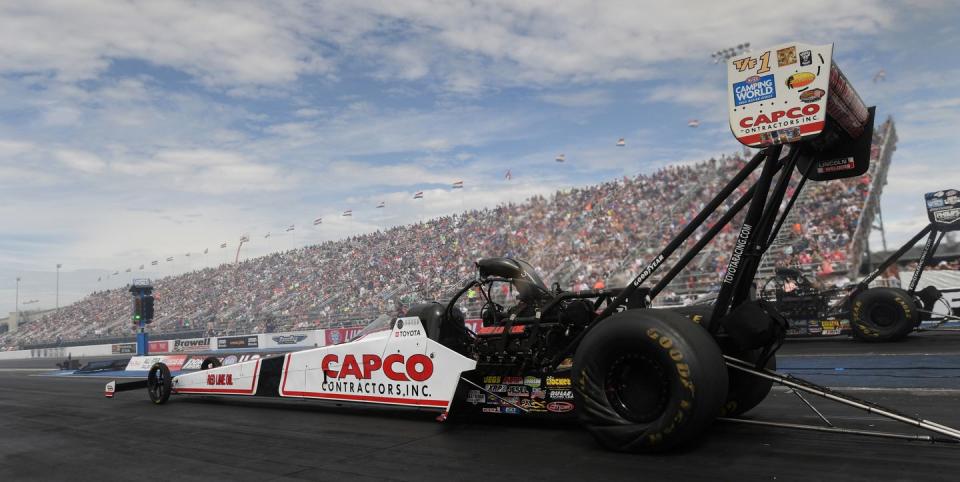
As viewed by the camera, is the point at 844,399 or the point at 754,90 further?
the point at 754,90

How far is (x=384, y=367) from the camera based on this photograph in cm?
779

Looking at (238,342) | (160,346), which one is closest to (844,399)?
(238,342)

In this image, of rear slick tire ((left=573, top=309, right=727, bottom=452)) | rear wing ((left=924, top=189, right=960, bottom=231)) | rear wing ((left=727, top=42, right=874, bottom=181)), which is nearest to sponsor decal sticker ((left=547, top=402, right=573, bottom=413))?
rear slick tire ((left=573, top=309, right=727, bottom=452))

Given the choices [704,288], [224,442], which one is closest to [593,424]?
[224,442]

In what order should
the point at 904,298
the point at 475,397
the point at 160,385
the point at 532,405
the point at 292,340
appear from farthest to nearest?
the point at 292,340
the point at 904,298
the point at 160,385
the point at 475,397
the point at 532,405

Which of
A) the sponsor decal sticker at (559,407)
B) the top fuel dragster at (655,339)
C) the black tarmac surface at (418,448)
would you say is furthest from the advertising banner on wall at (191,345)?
the sponsor decal sticker at (559,407)

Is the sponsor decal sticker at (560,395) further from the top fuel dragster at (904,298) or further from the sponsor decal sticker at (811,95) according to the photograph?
the top fuel dragster at (904,298)

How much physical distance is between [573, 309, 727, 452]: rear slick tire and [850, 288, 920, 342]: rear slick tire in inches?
480

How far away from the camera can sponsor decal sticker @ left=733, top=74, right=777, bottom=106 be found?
16.8 feet

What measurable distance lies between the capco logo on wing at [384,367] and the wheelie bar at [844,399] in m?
3.33

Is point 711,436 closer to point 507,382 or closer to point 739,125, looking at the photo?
point 507,382

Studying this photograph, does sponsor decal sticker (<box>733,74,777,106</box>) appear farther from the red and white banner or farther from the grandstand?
the red and white banner

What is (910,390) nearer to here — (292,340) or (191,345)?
(292,340)

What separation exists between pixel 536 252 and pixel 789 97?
93.9 ft
